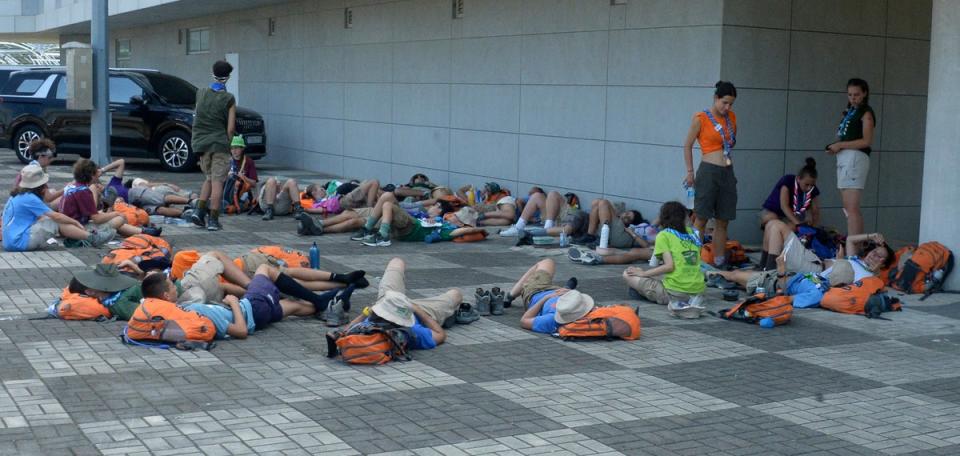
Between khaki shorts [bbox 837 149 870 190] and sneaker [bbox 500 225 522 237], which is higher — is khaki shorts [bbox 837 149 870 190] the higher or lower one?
the higher one

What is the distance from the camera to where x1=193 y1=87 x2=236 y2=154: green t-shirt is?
14.1 meters

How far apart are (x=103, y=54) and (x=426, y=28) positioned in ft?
17.4

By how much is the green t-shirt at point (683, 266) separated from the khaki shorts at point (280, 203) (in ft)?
24.2

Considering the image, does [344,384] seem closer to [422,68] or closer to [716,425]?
[716,425]

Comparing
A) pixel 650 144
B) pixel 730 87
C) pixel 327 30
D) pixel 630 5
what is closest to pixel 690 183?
pixel 730 87

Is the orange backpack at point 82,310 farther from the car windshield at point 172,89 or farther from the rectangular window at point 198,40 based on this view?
the rectangular window at point 198,40

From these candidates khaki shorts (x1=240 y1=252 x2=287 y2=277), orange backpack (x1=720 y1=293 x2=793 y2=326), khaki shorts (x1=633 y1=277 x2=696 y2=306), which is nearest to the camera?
orange backpack (x1=720 y1=293 x2=793 y2=326)

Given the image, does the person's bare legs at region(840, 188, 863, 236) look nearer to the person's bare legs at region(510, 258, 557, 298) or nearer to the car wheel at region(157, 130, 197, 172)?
the person's bare legs at region(510, 258, 557, 298)

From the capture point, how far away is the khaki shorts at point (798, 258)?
10.8 m

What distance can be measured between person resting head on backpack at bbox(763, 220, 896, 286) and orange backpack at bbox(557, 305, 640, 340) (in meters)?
2.88

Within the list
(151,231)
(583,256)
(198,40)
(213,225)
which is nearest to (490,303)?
(583,256)

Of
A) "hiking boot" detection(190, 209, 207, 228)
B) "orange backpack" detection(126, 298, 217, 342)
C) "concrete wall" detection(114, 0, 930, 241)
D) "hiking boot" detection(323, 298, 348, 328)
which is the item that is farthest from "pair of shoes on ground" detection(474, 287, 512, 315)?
"hiking boot" detection(190, 209, 207, 228)

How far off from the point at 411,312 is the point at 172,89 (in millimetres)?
15948

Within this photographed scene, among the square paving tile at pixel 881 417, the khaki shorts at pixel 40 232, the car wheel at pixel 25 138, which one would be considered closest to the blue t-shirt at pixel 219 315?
the square paving tile at pixel 881 417
